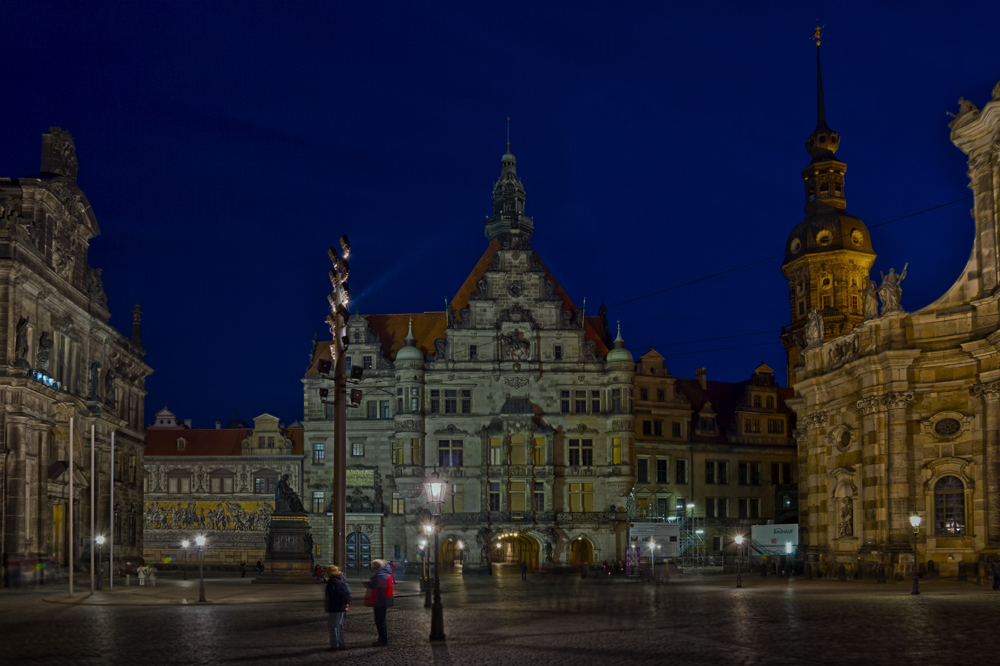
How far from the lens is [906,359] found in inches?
1716

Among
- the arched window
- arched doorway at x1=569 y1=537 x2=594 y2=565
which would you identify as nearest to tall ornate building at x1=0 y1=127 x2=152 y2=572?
arched doorway at x1=569 y1=537 x2=594 y2=565

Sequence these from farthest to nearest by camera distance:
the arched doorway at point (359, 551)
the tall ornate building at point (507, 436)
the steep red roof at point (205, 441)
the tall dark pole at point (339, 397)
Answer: the steep red roof at point (205, 441) → the arched doorway at point (359, 551) → the tall ornate building at point (507, 436) → the tall dark pole at point (339, 397)

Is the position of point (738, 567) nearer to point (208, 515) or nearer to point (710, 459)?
point (710, 459)

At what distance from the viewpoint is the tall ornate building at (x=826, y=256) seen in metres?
93.3

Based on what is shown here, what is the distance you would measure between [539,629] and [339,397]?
36.3 feet

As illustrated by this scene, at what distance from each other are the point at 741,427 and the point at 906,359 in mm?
38383

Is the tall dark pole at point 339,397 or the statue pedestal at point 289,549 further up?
the tall dark pole at point 339,397

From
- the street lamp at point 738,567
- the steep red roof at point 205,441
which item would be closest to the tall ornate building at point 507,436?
the steep red roof at point 205,441

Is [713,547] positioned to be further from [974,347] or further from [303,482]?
[974,347]

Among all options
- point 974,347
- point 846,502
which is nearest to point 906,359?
point 974,347

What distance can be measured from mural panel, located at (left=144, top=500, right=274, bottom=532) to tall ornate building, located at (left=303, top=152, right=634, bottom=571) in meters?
10.9

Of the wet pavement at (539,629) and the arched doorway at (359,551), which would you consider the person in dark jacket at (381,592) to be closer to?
the wet pavement at (539,629)

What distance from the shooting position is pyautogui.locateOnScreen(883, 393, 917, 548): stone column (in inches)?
1706

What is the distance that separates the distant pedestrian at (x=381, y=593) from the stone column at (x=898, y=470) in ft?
93.4
